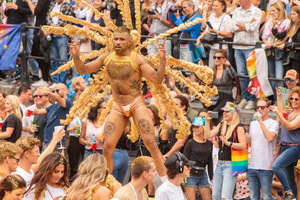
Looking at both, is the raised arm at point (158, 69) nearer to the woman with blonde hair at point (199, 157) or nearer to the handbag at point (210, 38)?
the woman with blonde hair at point (199, 157)

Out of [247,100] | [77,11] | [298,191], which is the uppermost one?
[77,11]

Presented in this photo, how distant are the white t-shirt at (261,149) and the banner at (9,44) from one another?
5.69 meters

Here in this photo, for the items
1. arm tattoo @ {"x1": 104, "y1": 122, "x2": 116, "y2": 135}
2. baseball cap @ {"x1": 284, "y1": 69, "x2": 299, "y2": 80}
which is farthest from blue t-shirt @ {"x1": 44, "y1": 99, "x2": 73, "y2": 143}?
baseball cap @ {"x1": 284, "y1": 69, "x2": 299, "y2": 80}

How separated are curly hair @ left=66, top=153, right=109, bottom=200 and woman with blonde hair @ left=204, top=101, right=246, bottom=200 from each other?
312 cm

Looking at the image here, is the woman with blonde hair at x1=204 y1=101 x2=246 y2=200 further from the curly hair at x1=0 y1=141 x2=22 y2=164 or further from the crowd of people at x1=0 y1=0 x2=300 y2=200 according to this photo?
the curly hair at x1=0 y1=141 x2=22 y2=164

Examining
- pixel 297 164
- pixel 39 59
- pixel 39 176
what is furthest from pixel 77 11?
pixel 39 176

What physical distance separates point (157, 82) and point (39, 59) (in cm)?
607

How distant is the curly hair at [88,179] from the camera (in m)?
5.38

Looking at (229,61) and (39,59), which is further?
(39,59)

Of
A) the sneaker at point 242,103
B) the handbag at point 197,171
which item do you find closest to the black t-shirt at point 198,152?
the handbag at point 197,171

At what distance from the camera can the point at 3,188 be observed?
5.52m

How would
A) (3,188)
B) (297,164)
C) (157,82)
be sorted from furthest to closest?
1. (297,164)
2. (157,82)
3. (3,188)

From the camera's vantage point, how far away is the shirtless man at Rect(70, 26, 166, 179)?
6.64 meters

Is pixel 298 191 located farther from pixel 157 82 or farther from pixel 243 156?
pixel 157 82
